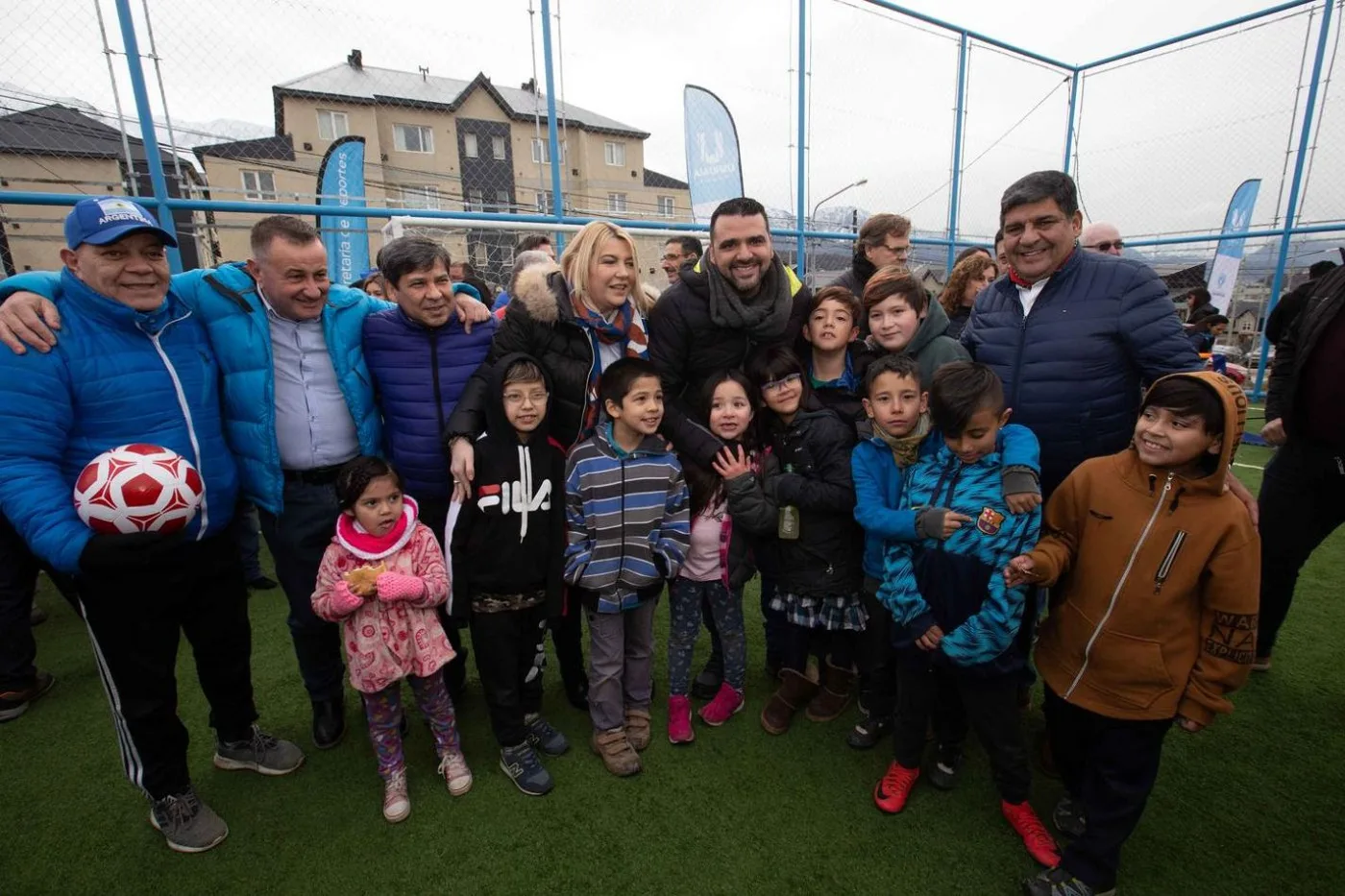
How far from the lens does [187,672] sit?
3.12 metres

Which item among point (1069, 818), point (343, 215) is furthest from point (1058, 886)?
point (343, 215)

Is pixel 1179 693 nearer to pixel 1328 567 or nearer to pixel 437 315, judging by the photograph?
pixel 437 315

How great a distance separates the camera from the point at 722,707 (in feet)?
8.73

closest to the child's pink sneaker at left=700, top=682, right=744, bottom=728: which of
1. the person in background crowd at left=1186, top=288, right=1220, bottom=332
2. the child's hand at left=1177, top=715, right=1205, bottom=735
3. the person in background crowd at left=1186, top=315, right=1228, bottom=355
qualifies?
the child's hand at left=1177, top=715, right=1205, bottom=735

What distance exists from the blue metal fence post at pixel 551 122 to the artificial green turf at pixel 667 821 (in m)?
4.64

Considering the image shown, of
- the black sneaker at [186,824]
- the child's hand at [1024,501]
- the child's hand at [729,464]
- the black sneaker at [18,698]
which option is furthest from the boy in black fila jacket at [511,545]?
the black sneaker at [18,698]

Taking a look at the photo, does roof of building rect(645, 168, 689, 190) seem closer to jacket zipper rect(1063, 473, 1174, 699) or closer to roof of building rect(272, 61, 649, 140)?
roof of building rect(272, 61, 649, 140)

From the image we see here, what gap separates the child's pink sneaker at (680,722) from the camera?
8.29 ft

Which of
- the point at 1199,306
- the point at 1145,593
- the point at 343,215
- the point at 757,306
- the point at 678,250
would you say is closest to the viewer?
the point at 1145,593

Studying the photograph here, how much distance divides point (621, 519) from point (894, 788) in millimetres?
1380

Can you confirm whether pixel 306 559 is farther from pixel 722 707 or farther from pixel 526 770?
pixel 722 707

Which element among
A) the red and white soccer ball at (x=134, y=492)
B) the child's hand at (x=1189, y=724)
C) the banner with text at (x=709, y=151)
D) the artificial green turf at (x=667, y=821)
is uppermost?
the banner with text at (x=709, y=151)

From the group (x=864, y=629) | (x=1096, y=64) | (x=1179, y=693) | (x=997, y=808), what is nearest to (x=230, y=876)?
(x=864, y=629)

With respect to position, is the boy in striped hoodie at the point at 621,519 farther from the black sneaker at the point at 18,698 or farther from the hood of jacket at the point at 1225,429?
the black sneaker at the point at 18,698
